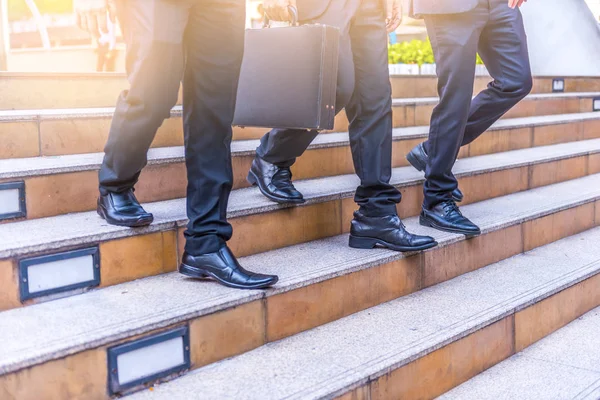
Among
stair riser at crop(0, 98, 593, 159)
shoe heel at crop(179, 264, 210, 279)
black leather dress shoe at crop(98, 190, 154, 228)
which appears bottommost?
shoe heel at crop(179, 264, 210, 279)

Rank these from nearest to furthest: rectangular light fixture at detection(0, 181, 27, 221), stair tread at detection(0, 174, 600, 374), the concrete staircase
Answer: stair tread at detection(0, 174, 600, 374) < the concrete staircase < rectangular light fixture at detection(0, 181, 27, 221)

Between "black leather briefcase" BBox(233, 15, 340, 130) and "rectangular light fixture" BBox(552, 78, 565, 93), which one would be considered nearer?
"black leather briefcase" BBox(233, 15, 340, 130)

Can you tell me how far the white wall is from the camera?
7297 mm

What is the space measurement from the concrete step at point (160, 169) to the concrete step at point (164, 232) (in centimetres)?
7

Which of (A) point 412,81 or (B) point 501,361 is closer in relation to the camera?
(B) point 501,361

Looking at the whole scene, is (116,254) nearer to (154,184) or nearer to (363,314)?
(154,184)

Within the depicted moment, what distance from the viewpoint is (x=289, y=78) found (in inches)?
111

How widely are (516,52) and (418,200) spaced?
34.6 inches

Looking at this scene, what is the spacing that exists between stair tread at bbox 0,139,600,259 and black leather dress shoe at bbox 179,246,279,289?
237 mm

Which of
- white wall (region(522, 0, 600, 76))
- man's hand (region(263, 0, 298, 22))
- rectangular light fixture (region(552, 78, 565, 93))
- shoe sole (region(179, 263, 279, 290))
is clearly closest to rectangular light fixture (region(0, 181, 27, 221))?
shoe sole (region(179, 263, 279, 290))

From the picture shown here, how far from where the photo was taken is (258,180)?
3188 mm

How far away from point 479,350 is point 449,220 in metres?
0.81

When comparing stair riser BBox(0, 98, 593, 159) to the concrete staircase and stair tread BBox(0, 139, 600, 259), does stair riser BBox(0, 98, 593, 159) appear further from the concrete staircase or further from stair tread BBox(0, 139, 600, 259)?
stair tread BBox(0, 139, 600, 259)

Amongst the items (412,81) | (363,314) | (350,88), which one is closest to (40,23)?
(412,81)
